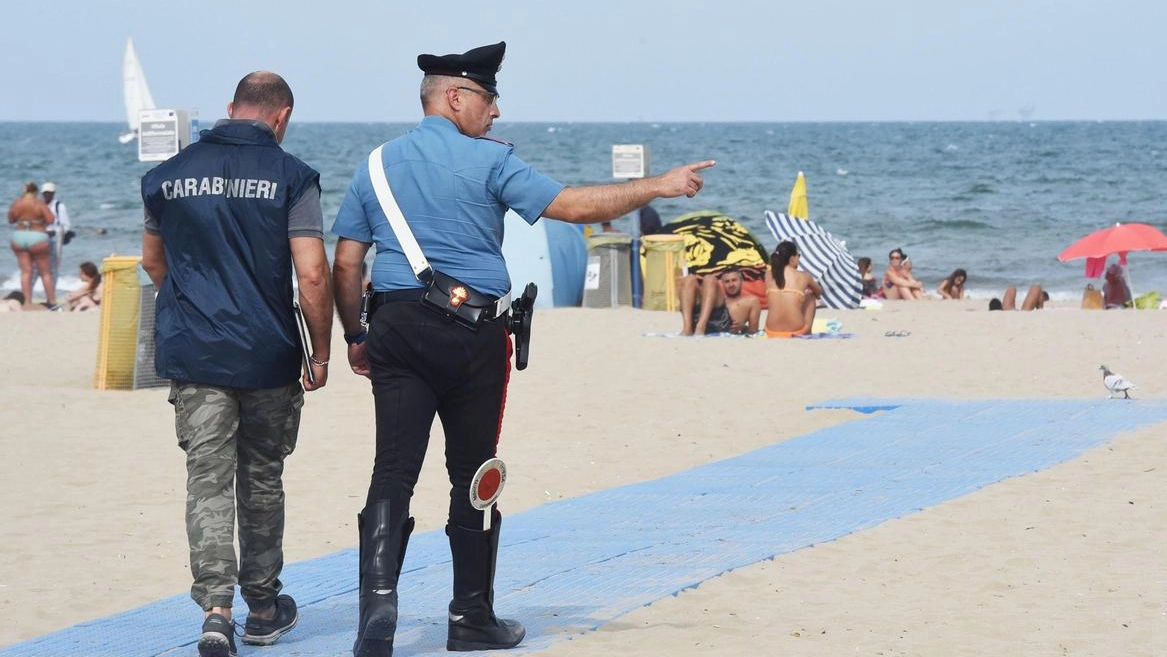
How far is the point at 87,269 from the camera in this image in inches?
680

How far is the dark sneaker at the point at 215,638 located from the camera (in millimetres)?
→ 4129

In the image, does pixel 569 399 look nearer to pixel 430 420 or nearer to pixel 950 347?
pixel 950 347

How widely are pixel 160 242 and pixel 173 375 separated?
1.25 ft

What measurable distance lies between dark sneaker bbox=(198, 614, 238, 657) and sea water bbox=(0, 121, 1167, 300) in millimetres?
19373

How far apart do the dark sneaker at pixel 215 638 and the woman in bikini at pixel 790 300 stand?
9.56m

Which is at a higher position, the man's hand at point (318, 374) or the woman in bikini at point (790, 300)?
the man's hand at point (318, 374)

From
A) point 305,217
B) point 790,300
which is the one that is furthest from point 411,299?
point 790,300

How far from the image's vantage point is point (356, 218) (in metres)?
4.18

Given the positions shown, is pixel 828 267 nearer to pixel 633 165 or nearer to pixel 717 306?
pixel 633 165

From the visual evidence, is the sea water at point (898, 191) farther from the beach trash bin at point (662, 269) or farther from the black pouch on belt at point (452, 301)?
the black pouch on belt at point (452, 301)

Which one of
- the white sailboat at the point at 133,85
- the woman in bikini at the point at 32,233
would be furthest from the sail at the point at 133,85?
the woman in bikini at the point at 32,233

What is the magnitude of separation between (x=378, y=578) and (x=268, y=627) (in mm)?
596

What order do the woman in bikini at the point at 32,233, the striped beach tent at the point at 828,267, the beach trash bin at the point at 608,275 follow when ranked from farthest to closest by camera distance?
the woman in bikini at the point at 32,233
the striped beach tent at the point at 828,267
the beach trash bin at the point at 608,275

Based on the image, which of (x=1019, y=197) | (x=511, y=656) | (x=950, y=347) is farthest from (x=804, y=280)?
(x=1019, y=197)
